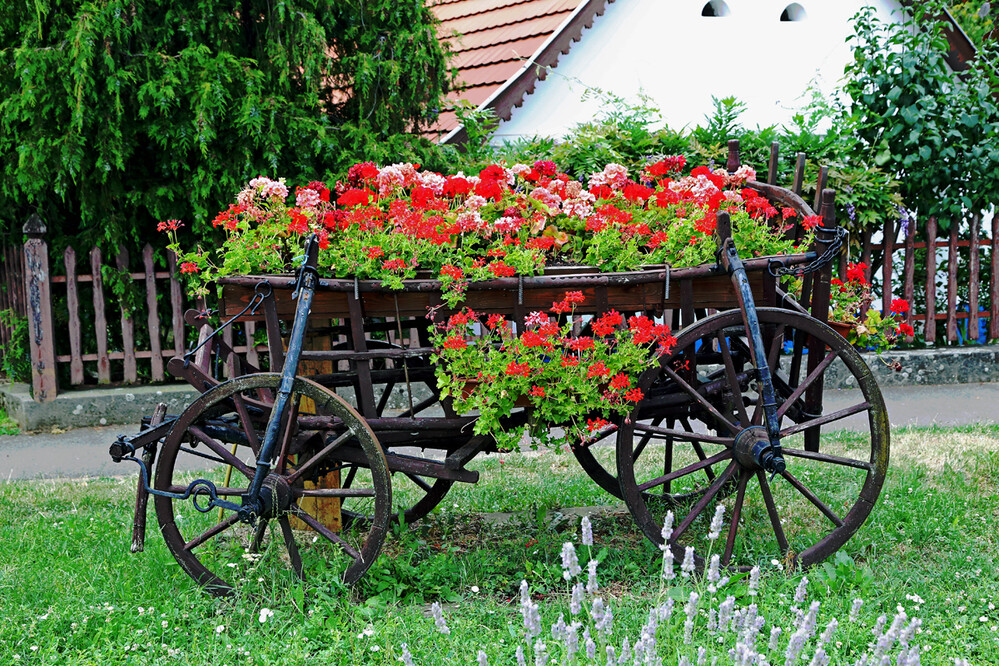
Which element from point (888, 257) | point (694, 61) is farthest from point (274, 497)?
point (694, 61)

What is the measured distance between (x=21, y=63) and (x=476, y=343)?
16.4ft

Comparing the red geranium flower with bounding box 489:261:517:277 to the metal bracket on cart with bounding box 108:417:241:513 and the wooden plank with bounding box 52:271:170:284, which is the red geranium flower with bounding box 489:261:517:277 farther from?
the wooden plank with bounding box 52:271:170:284

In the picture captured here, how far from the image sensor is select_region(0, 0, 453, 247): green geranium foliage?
6.46m

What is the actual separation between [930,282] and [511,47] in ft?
15.6

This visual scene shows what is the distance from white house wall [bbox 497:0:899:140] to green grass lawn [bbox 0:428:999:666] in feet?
18.8

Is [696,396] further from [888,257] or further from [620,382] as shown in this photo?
[888,257]

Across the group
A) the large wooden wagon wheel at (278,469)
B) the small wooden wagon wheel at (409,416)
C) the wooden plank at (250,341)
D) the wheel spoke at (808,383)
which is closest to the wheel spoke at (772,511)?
the wheel spoke at (808,383)

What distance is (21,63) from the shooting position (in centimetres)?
635

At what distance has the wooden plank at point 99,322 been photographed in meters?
6.94

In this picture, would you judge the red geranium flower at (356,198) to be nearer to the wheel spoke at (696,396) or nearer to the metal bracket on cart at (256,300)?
the metal bracket on cart at (256,300)

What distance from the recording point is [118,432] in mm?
6789

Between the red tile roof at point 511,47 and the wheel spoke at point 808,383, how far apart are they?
544 centimetres

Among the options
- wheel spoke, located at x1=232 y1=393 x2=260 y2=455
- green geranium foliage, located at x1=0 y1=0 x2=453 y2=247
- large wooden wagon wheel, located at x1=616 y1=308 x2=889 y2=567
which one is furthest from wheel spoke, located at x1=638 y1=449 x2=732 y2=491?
green geranium foliage, located at x1=0 y1=0 x2=453 y2=247

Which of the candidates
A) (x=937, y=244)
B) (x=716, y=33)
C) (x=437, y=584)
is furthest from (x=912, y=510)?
(x=716, y=33)
